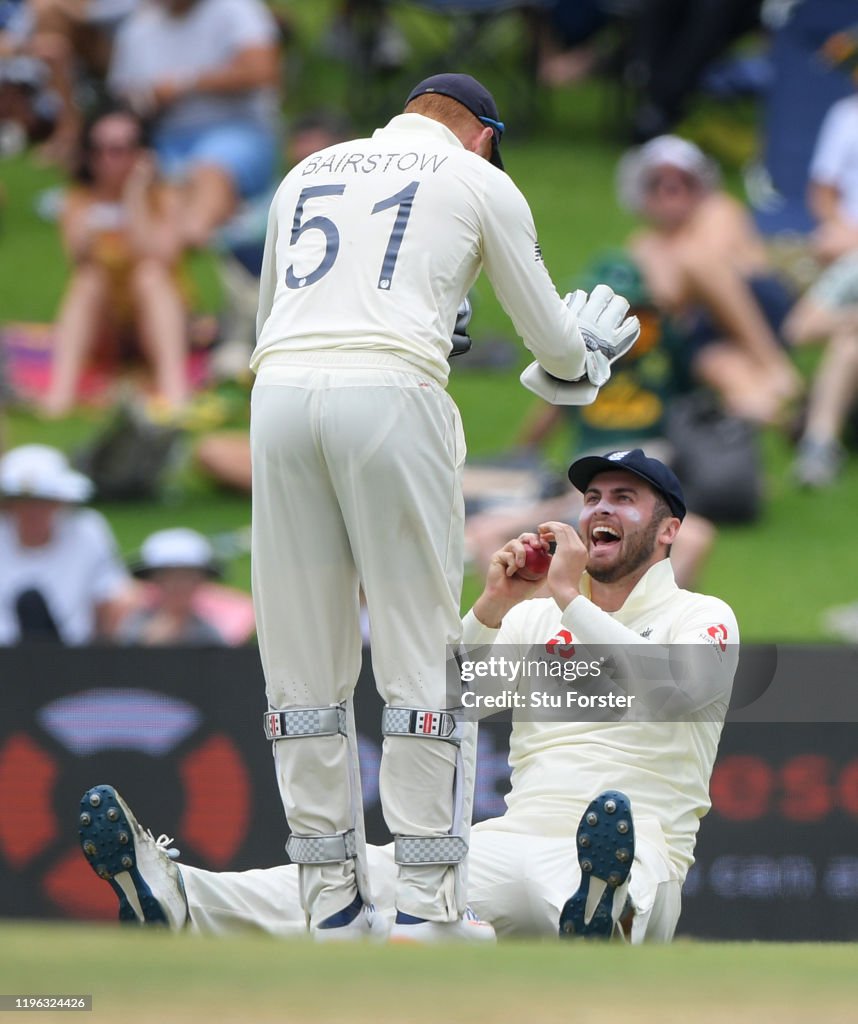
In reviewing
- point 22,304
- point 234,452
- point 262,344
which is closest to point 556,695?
point 262,344

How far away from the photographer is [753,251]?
11000 millimetres

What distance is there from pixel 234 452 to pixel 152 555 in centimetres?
226

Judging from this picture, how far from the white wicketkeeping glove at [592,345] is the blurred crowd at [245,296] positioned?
128 inches

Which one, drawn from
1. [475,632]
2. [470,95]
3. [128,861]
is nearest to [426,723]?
[475,632]

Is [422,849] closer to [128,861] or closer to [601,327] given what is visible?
[128,861]

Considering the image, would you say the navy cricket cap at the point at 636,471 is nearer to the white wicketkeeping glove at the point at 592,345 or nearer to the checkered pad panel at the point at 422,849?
the white wicketkeeping glove at the point at 592,345

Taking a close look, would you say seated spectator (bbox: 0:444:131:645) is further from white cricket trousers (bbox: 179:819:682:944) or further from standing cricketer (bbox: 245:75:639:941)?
standing cricketer (bbox: 245:75:639:941)

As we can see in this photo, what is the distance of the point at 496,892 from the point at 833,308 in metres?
5.89

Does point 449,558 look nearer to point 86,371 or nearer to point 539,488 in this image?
point 539,488

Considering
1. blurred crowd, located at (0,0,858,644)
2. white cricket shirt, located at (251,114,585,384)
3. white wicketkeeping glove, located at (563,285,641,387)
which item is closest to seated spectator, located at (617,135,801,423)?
blurred crowd, located at (0,0,858,644)

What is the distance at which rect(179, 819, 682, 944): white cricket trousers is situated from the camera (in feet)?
16.9

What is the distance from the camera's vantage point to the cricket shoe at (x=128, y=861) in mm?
4863

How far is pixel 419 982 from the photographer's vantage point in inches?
167

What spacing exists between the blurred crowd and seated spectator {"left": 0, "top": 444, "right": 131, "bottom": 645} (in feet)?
0.04
